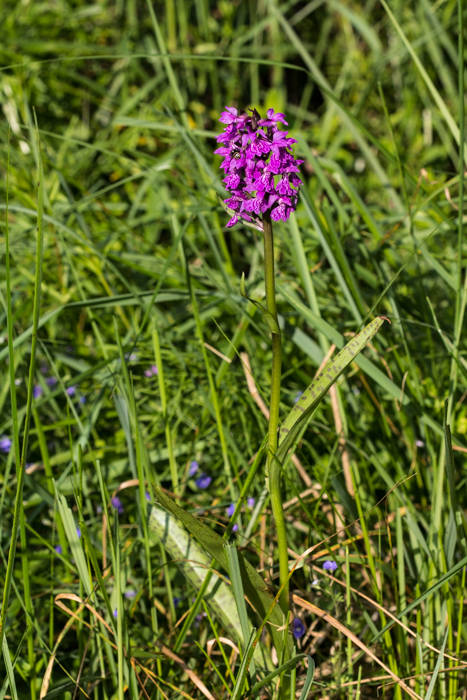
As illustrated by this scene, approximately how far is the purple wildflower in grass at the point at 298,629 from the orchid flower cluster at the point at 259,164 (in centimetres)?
89

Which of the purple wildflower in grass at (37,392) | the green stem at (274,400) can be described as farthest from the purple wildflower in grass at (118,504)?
the green stem at (274,400)

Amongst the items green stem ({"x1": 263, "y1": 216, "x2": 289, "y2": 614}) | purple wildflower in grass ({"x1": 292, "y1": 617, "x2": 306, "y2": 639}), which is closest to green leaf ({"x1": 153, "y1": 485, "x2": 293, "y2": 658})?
green stem ({"x1": 263, "y1": 216, "x2": 289, "y2": 614})

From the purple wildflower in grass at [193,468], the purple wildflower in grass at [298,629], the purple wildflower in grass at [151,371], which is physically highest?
the purple wildflower in grass at [151,371]

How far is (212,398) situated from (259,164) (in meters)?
0.69

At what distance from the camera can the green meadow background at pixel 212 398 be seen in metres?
1.29

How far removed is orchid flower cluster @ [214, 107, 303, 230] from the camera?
977 mm

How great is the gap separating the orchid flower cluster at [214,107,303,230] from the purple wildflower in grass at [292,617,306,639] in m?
0.89

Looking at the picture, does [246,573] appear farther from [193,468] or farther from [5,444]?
[5,444]

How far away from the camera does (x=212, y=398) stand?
1.55 meters

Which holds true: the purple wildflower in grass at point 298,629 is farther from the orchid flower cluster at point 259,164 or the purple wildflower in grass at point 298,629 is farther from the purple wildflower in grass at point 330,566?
the orchid flower cluster at point 259,164

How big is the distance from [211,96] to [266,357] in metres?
2.00

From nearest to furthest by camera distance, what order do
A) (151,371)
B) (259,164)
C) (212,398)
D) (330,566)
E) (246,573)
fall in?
(259,164) < (246,573) < (330,566) < (212,398) < (151,371)

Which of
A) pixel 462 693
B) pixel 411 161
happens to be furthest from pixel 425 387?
pixel 411 161

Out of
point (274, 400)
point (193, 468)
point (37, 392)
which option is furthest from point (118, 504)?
point (274, 400)
